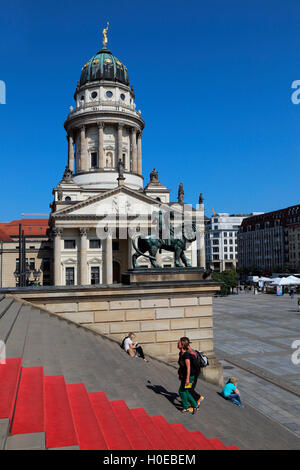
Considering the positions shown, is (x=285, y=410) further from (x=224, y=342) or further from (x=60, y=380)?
(x=224, y=342)

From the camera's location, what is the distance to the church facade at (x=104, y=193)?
165 feet

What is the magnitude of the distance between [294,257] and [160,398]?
95373mm

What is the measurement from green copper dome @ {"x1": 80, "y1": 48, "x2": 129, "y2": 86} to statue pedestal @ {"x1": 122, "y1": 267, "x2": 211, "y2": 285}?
198 feet

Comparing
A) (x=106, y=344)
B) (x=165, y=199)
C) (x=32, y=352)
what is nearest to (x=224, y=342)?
(x=106, y=344)

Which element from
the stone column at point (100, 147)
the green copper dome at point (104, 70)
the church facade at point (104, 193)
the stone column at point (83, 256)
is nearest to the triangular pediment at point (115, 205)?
the church facade at point (104, 193)

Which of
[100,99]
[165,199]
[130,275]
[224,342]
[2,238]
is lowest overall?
[224,342]

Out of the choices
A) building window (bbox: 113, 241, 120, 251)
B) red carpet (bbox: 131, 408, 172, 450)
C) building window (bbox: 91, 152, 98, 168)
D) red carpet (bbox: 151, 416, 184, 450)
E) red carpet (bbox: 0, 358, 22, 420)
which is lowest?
red carpet (bbox: 151, 416, 184, 450)

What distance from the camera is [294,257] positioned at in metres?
97.1

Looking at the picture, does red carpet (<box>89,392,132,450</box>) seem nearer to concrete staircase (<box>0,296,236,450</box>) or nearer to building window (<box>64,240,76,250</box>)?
concrete staircase (<box>0,296,236,450</box>)

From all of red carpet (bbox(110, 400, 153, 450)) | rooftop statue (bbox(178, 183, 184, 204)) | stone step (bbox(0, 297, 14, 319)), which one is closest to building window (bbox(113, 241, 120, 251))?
rooftop statue (bbox(178, 183, 184, 204))

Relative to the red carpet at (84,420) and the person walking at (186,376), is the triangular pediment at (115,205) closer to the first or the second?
the person walking at (186,376)

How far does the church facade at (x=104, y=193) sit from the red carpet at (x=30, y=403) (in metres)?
33.1

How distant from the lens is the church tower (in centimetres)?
6291

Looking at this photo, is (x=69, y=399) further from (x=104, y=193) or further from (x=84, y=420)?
(x=104, y=193)
